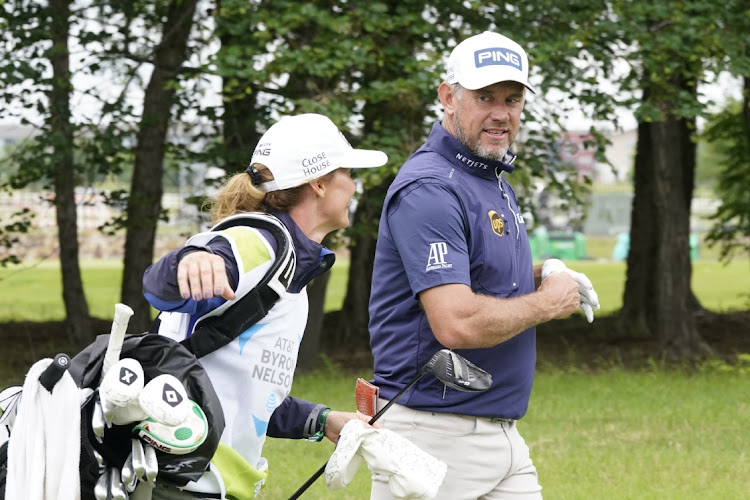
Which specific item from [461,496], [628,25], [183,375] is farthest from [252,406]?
[628,25]

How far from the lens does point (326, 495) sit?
687 cm

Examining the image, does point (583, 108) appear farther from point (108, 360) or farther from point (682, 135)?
point (108, 360)

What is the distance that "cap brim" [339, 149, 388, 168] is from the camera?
317 cm

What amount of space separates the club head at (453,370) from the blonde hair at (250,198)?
1.99ft

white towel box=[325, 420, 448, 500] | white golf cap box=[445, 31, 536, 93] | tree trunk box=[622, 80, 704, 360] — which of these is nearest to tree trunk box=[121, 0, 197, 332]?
tree trunk box=[622, 80, 704, 360]

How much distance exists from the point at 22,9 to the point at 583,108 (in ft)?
20.2

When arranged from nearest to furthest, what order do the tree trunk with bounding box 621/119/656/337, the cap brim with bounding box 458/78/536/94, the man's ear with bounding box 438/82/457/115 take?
the cap brim with bounding box 458/78/536/94, the man's ear with bounding box 438/82/457/115, the tree trunk with bounding box 621/119/656/337

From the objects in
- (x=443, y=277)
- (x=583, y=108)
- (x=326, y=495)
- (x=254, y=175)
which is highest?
(x=583, y=108)

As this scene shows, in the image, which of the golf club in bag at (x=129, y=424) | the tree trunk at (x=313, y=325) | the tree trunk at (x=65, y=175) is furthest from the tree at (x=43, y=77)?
the golf club in bag at (x=129, y=424)

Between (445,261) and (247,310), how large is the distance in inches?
29.6

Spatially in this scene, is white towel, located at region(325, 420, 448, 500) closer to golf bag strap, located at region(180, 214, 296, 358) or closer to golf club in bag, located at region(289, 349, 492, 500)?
golf club in bag, located at region(289, 349, 492, 500)

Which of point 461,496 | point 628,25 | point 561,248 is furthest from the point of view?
point 561,248

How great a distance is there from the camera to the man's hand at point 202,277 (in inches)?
97.8

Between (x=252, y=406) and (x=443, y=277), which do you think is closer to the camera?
(x=252, y=406)
